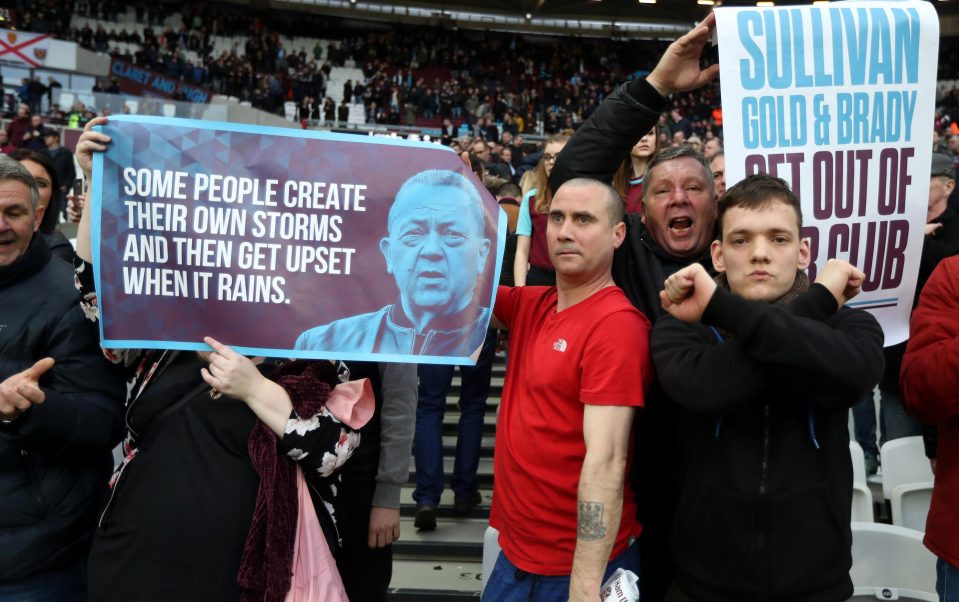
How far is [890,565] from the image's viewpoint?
2.45 m

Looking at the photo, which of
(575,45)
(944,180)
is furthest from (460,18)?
(944,180)

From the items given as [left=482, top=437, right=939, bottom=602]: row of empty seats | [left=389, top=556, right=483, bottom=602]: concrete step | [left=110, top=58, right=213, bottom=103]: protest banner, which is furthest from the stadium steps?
[left=110, top=58, right=213, bottom=103]: protest banner

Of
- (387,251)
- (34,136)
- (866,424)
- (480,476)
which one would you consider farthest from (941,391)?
(34,136)

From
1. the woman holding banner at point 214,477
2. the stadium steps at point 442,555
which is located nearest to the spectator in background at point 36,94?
the stadium steps at point 442,555

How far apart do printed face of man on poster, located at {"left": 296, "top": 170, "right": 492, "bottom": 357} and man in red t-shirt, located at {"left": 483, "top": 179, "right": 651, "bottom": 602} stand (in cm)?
21

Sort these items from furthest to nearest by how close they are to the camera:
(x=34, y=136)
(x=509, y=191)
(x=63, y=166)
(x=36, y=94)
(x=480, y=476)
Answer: (x=36, y=94), (x=34, y=136), (x=63, y=166), (x=509, y=191), (x=480, y=476)

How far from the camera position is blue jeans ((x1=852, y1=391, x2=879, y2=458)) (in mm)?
4410

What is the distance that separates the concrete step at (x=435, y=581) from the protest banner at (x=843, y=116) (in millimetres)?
2189

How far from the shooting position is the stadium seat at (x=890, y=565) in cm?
241

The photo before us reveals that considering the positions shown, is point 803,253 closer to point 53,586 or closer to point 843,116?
point 843,116

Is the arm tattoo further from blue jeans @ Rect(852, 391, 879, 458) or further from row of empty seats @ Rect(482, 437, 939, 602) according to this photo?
blue jeans @ Rect(852, 391, 879, 458)

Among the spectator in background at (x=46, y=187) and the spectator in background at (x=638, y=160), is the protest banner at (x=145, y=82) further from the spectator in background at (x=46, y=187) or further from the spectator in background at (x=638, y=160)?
the spectator in background at (x=638, y=160)

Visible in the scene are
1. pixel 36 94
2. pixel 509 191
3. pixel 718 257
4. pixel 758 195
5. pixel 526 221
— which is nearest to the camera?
pixel 758 195

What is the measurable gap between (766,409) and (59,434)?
63.8 inches
